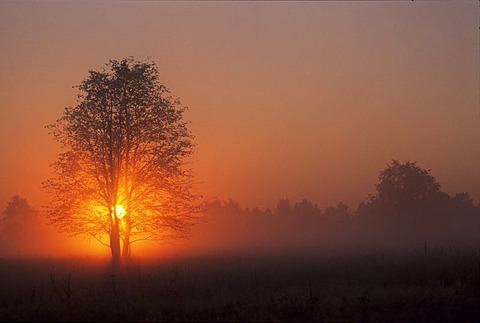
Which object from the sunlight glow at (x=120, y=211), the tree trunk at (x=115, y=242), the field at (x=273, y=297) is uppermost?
the sunlight glow at (x=120, y=211)

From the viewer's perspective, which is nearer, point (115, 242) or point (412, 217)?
point (115, 242)

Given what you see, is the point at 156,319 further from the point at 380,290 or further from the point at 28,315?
the point at 380,290

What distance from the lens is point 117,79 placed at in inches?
992

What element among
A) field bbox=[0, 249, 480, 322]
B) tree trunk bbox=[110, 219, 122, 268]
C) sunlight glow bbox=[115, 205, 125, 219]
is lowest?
field bbox=[0, 249, 480, 322]

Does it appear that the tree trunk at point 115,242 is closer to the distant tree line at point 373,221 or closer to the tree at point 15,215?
the distant tree line at point 373,221

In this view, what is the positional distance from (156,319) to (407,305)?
22.1 feet

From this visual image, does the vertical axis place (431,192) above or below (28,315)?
above

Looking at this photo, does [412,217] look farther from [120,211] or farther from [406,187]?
[120,211]

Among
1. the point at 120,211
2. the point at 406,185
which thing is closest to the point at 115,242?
the point at 120,211

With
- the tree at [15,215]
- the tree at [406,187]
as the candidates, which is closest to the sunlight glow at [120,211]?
the tree at [406,187]

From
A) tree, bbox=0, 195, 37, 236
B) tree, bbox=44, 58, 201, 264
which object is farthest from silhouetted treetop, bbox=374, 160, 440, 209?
tree, bbox=0, 195, 37, 236

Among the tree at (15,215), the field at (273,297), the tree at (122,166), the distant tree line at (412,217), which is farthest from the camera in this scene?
the tree at (15,215)

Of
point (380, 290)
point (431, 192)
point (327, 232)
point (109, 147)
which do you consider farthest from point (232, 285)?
point (327, 232)

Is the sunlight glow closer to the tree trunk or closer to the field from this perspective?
the tree trunk
